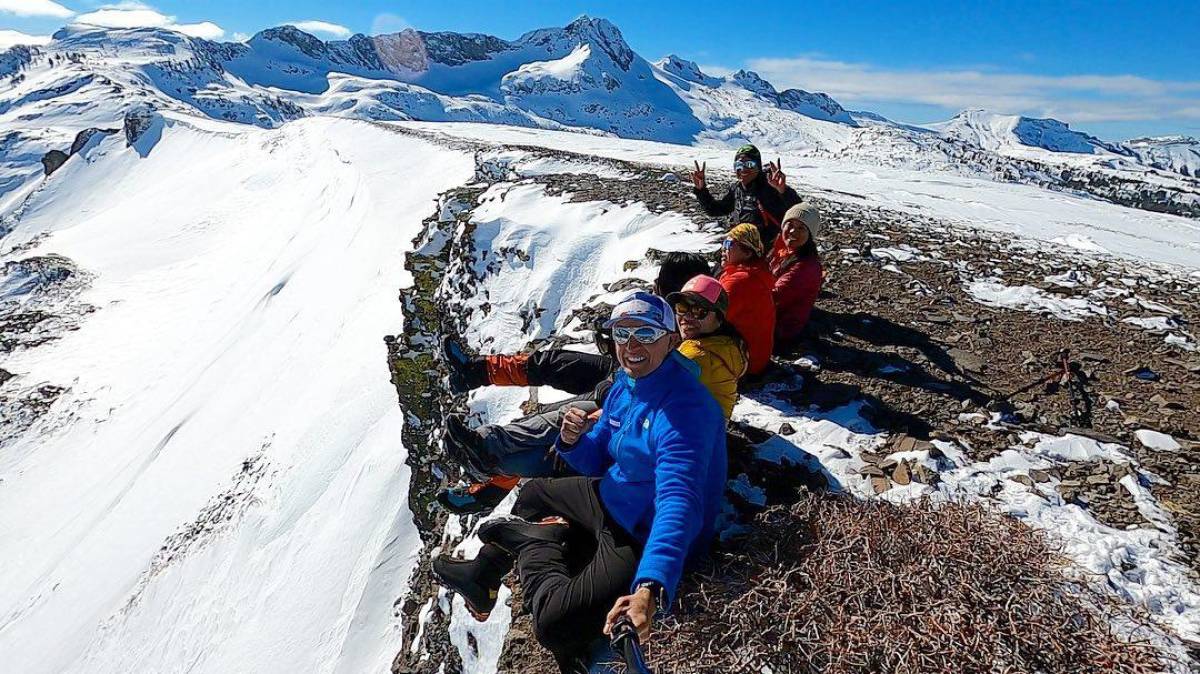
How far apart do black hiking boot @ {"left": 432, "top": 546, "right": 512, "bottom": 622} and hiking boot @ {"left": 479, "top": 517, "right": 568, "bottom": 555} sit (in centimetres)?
20

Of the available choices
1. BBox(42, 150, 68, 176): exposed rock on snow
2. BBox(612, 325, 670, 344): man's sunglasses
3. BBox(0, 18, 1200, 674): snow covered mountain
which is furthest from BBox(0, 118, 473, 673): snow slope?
BBox(42, 150, 68, 176): exposed rock on snow

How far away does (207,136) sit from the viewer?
221 ft

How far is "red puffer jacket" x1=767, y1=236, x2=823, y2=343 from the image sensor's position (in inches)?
286

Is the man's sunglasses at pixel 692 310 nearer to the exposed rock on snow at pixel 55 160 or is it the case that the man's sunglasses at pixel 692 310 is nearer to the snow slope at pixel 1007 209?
the snow slope at pixel 1007 209

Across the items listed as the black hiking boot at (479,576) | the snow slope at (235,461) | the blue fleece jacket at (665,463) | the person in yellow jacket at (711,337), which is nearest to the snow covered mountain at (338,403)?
the snow slope at (235,461)

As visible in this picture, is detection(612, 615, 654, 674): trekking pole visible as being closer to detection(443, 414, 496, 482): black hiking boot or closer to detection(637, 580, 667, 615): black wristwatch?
detection(637, 580, 667, 615): black wristwatch

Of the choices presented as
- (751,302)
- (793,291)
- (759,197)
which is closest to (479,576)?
(751,302)

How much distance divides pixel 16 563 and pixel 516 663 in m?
18.4

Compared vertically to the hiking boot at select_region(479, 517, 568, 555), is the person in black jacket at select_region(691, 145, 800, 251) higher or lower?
higher

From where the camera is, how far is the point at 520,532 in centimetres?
450

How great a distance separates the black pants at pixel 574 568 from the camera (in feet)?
12.5

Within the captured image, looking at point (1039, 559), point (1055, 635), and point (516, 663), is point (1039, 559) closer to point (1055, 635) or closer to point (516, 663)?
point (1055, 635)

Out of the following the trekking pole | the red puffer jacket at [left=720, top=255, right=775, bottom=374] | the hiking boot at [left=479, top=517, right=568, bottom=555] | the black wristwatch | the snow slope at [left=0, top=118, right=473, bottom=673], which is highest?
the red puffer jacket at [left=720, top=255, right=775, bottom=374]

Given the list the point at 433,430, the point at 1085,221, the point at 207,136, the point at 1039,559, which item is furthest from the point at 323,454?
the point at 207,136
